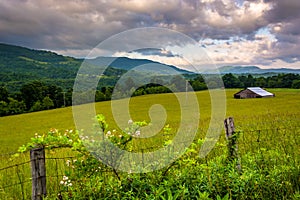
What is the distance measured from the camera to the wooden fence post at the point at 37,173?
4.42 meters

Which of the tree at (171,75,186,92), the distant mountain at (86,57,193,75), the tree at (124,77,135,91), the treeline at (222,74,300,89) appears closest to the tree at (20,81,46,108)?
the treeline at (222,74,300,89)

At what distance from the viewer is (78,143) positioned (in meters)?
4.61

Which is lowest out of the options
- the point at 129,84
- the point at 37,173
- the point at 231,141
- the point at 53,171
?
the point at 53,171

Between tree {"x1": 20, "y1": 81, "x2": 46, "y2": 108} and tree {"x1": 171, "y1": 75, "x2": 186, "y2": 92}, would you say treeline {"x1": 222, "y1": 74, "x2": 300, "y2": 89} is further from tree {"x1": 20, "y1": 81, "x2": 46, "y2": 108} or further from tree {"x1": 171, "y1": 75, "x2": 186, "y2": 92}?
tree {"x1": 171, "y1": 75, "x2": 186, "y2": 92}

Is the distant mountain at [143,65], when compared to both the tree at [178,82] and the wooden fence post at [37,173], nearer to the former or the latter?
the tree at [178,82]

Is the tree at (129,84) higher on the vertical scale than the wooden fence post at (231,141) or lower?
higher

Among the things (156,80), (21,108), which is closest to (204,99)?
(156,80)

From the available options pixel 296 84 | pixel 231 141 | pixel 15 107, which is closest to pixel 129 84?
pixel 231 141

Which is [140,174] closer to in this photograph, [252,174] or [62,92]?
[252,174]

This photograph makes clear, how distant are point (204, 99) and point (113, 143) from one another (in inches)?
1556

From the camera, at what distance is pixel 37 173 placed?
4449 mm

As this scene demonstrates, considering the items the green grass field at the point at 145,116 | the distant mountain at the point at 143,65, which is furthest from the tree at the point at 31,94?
the distant mountain at the point at 143,65

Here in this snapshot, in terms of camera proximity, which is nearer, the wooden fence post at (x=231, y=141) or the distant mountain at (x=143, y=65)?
the distant mountain at (x=143, y=65)

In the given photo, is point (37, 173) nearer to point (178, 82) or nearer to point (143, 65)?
point (143, 65)
